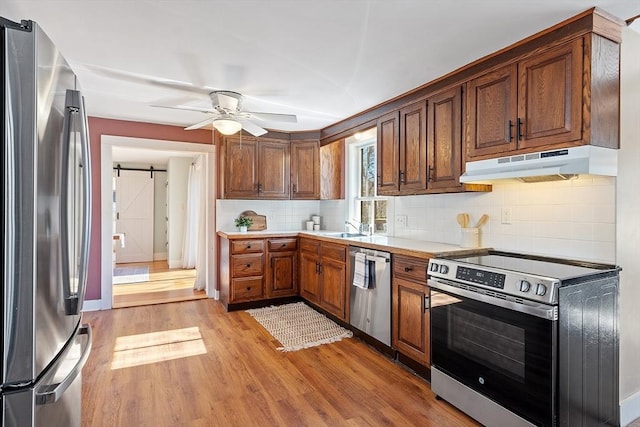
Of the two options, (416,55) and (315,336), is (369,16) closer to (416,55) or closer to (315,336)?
(416,55)

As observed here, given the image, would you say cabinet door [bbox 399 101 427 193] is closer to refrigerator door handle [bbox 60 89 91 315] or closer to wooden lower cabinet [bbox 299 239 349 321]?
wooden lower cabinet [bbox 299 239 349 321]

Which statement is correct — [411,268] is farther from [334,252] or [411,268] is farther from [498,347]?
[334,252]

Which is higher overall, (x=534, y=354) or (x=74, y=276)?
(x=74, y=276)

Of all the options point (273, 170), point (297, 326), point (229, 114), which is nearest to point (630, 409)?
point (297, 326)

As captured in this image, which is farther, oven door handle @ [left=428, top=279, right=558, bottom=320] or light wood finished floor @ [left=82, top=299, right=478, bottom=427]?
light wood finished floor @ [left=82, top=299, right=478, bottom=427]

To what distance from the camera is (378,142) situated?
366 centimetres

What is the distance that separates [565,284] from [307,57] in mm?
2064

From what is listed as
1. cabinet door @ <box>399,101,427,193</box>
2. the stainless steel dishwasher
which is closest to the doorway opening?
the stainless steel dishwasher

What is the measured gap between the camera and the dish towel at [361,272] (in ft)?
10.3

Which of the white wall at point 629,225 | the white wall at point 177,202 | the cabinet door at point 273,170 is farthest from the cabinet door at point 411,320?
the white wall at point 177,202

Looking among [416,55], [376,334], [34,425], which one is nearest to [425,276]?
[376,334]

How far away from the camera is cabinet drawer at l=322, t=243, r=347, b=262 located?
141 inches

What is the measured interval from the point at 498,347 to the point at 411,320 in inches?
31.0

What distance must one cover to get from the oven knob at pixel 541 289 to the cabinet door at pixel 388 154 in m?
1.75
